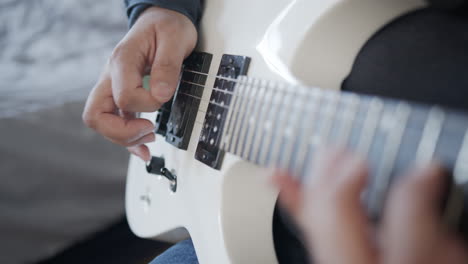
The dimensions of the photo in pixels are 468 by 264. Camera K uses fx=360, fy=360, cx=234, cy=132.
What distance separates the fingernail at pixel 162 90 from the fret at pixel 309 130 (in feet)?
0.86

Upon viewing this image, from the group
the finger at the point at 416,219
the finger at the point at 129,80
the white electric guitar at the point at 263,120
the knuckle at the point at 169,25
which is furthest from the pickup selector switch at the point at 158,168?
the finger at the point at 416,219

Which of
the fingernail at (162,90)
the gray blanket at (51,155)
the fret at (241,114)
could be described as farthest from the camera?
the gray blanket at (51,155)

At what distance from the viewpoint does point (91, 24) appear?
1.20 meters

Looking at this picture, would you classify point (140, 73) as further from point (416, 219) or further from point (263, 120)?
point (416, 219)

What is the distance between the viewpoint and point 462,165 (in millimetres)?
223

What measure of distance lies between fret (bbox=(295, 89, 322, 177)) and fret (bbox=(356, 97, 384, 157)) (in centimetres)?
5

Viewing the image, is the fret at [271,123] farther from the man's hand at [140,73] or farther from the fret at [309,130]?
the man's hand at [140,73]

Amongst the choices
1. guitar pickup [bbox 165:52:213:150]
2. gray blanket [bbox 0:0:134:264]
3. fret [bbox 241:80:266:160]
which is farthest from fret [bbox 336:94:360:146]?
gray blanket [bbox 0:0:134:264]

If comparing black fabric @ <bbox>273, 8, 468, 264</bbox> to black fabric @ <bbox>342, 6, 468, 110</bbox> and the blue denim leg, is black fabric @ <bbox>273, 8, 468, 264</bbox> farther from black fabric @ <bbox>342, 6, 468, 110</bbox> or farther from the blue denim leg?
the blue denim leg

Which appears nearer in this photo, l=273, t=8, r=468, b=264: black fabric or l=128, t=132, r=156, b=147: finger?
l=273, t=8, r=468, b=264: black fabric

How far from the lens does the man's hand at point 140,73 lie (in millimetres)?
520

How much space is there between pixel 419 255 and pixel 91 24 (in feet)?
4.04

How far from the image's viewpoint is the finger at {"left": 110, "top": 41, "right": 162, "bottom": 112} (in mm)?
520

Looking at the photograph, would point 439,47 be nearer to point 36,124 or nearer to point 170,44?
point 170,44
